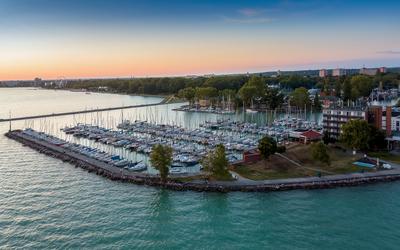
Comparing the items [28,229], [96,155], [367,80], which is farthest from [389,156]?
[367,80]

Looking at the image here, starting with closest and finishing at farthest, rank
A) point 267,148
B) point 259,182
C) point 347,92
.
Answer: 1. point 259,182
2. point 267,148
3. point 347,92

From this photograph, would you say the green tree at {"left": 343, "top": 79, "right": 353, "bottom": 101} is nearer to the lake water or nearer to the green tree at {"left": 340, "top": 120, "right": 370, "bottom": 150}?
the green tree at {"left": 340, "top": 120, "right": 370, "bottom": 150}

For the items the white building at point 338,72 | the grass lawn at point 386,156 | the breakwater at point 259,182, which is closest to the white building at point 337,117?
the grass lawn at point 386,156

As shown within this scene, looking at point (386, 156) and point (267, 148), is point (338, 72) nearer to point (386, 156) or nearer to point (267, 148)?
point (386, 156)

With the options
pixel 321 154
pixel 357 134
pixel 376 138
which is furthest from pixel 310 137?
pixel 321 154

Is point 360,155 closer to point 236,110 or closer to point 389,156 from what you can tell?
point 389,156

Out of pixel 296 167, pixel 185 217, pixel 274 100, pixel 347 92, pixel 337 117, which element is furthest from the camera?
pixel 347 92
